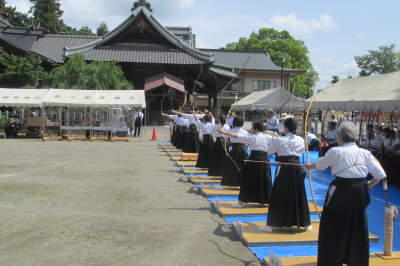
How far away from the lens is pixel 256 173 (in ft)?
17.7

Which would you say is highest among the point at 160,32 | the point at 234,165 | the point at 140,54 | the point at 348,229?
the point at 160,32

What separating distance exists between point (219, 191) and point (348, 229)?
359 centimetres

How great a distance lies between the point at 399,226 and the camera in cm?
498

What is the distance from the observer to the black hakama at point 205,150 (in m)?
8.73

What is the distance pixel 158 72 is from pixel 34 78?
8.63 metres

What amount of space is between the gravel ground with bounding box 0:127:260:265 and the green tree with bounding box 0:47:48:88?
14.2 m

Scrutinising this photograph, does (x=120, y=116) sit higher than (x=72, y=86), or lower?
lower

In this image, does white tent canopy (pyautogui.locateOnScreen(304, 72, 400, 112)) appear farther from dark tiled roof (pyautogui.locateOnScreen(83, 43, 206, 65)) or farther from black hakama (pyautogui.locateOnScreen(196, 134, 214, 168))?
dark tiled roof (pyautogui.locateOnScreen(83, 43, 206, 65))

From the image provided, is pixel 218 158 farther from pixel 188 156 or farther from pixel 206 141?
pixel 188 156

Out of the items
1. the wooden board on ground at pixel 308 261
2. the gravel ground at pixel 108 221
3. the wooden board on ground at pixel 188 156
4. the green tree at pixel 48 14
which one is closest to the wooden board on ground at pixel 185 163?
the wooden board on ground at pixel 188 156

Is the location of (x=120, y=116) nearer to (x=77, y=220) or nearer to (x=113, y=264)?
(x=77, y=220)

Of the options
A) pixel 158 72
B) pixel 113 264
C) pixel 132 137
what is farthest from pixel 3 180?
pixel 158 72

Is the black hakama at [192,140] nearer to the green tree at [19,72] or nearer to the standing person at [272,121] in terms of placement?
the standing person at [272,121]

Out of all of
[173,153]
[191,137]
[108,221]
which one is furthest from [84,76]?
[108,221]
